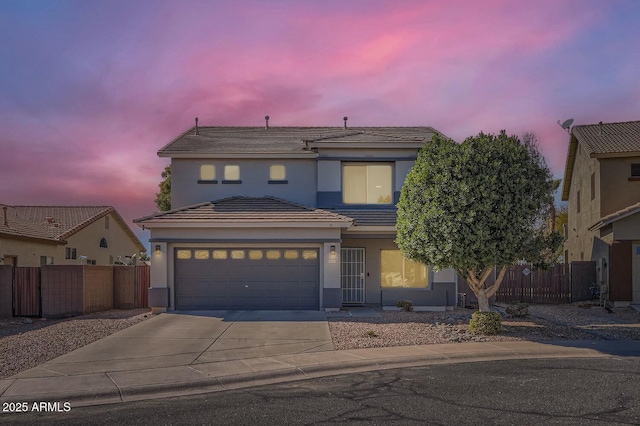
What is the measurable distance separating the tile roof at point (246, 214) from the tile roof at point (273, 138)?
8.32 ft

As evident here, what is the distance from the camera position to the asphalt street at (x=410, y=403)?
25.3 feet

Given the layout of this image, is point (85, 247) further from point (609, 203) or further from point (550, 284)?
point (609, 203)

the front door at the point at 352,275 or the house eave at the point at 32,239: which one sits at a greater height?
the house eave at the point at 32,239

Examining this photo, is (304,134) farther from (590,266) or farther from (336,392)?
(336,392)

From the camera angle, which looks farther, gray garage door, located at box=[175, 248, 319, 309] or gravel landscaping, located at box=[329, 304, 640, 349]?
gray garage door, located at box=[175, 248, 319, 309]

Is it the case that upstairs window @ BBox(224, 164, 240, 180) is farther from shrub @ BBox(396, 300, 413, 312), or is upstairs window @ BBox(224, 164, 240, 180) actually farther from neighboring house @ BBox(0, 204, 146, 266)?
shrub @ BBox(396, 300, 413, 312)

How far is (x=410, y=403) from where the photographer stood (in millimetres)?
8477

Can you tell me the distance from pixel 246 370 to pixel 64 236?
2608 cm

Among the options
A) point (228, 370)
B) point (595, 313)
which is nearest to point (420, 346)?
point (228, 370)

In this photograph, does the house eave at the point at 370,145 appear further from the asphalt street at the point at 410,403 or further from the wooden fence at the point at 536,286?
the asphalt street at the point at 410,403

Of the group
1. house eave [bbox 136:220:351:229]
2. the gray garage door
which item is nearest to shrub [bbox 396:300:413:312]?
the gray garage door

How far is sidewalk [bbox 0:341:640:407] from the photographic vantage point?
9.39 metres

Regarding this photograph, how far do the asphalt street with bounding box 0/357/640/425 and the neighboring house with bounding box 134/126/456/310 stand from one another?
33.2 ft

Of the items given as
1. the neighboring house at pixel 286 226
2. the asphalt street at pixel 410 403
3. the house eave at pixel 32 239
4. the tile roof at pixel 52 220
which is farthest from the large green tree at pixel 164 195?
the asphalt street at pixel 410 403
